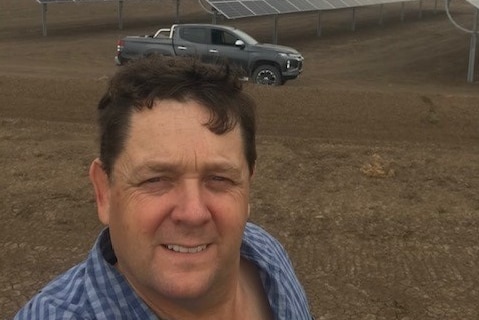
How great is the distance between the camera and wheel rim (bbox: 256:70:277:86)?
→ 1938 centimetres

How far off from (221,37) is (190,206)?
61.8ft

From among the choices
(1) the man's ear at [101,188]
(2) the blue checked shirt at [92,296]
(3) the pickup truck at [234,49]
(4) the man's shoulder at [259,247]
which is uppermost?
(1) the man's ear at [101,188]

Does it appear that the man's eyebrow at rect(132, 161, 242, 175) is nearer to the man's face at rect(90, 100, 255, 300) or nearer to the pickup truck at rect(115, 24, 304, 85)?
the man's face at rect(90, 100, 255, 300)

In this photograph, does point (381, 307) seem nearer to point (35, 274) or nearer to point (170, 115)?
point (35, 274)

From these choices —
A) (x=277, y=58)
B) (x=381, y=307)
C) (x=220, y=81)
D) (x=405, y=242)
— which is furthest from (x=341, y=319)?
(x=277, y=58)

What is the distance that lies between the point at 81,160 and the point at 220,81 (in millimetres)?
8520

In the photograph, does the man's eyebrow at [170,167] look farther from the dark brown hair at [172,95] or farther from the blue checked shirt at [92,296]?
the blue checked shirt at [92,296]

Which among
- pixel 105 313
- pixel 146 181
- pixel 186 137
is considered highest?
pixel 186 137

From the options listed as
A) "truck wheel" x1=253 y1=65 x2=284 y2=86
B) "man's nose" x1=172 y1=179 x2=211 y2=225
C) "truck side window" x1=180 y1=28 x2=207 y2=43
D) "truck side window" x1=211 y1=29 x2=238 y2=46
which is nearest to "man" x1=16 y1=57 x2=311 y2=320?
"man's nose" x1=172 y1=179 x2=211 y2=225

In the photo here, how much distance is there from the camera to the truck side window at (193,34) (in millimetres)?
20312

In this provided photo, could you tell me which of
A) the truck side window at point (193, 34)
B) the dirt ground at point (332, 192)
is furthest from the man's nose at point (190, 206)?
the truck side window at point (193, 34)

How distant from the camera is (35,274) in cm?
638

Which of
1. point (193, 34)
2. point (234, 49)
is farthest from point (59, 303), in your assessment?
point (193, 34)

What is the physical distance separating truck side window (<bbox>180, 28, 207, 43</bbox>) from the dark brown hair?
61.2ft
